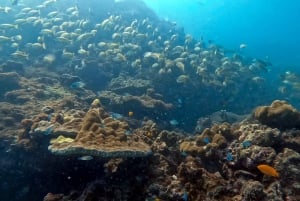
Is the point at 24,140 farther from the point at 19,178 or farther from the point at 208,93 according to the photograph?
the point at 208,93

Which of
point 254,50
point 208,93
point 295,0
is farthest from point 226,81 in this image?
point 295,0

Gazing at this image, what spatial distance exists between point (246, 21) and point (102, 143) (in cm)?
13425

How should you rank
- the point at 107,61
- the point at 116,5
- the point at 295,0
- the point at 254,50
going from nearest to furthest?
1. the point at 107,61
2. the point at 116,5
3. the point at 254,50
4. the point at 295,0

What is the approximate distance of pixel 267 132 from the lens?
22.5 ft

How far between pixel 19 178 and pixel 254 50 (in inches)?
2497

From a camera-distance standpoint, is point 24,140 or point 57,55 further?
point 57,55

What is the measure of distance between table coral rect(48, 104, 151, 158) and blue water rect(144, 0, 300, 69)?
64933 millimetres

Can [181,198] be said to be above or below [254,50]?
below

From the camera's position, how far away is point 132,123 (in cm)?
1363

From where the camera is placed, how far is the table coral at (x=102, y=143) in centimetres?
594

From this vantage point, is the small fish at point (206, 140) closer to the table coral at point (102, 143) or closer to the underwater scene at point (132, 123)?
the underwater scene at point (132, 123)

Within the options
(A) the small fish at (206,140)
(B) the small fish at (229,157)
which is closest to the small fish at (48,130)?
(A) the small fish at (206,140)

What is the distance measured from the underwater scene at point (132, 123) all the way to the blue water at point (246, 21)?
50.2 m

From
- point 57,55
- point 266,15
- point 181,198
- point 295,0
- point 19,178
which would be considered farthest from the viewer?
point 266,15
